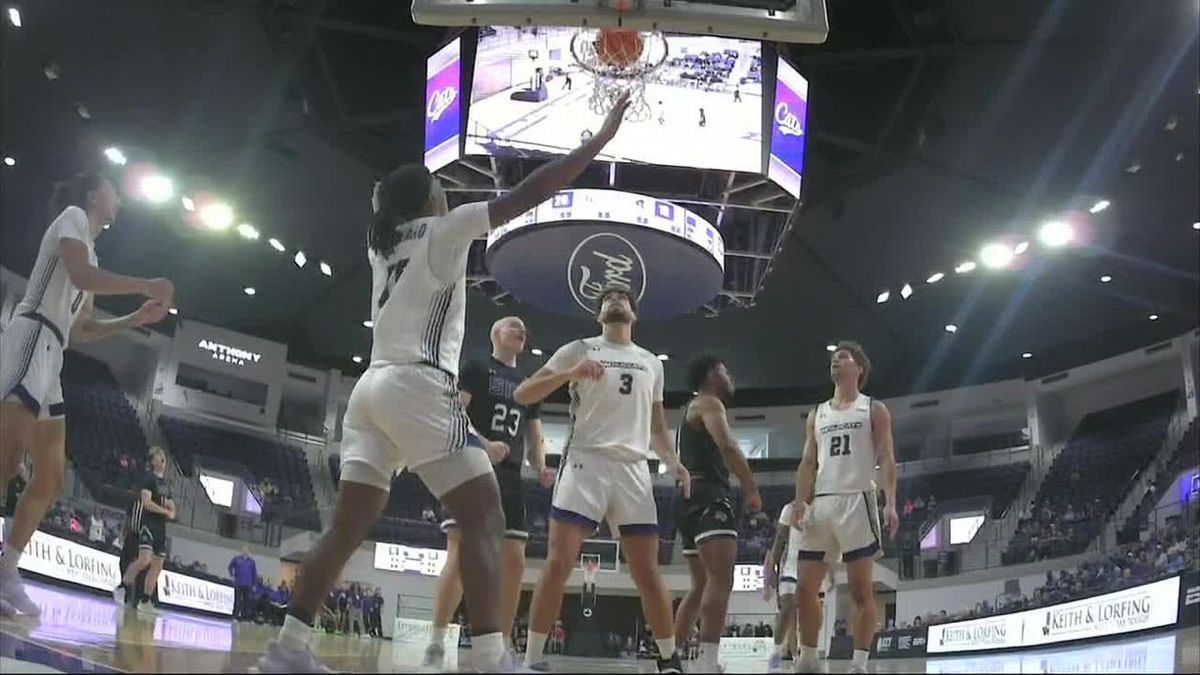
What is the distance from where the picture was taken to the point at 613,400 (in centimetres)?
498

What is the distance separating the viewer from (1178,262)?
68.7 feet

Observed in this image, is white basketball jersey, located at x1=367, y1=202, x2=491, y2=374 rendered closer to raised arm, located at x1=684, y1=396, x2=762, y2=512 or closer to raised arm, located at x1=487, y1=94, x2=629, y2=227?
raised arm, located at x1=487, y1=94, x2=629, y2=227

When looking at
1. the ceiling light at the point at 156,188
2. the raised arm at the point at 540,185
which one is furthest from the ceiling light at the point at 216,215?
the raised arm at the point at 540,185

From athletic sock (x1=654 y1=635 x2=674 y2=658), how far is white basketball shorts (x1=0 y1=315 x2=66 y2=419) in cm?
294

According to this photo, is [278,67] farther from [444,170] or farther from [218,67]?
[444,170]

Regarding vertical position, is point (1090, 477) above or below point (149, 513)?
above

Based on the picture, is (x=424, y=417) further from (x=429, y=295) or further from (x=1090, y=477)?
(x=1090, y=477)

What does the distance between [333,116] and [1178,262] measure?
1693 cm

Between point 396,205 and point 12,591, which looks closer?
point 396,205

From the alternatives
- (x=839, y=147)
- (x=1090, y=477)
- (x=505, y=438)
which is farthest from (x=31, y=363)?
(x=1090, y=477)

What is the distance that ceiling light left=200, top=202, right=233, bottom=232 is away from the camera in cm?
1928

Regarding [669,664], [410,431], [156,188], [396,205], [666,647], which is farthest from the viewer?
[156,188]

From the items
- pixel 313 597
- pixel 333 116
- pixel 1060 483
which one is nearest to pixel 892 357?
pixel 1060 483

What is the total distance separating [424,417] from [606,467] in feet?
5.49
